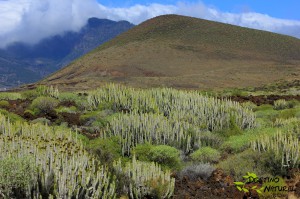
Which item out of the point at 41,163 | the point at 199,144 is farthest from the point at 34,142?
the point at 199,144

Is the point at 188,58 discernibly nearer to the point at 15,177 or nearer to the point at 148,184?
the point at 148,184

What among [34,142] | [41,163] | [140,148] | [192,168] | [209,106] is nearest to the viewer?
[41,163]

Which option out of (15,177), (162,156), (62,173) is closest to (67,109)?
(162,156)

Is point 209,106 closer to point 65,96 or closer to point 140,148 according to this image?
point 140,148

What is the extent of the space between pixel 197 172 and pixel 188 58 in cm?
7790

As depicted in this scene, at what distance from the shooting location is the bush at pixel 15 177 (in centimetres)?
746

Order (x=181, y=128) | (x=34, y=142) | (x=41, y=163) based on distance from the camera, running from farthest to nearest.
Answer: (x=181, y=128) < (x=34, y=142) < (x=41, y=163)

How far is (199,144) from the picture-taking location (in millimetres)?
13195

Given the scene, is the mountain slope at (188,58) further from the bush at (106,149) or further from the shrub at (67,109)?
the bush at (106,149)

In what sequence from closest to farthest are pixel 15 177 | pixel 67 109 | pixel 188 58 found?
pixel 15 177
pixel 67 109
pixel 188 58

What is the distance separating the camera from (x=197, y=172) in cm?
992

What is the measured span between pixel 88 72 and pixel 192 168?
68.2 m

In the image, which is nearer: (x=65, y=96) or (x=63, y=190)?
(x=63, y=190)

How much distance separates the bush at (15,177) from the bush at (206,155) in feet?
17.6
